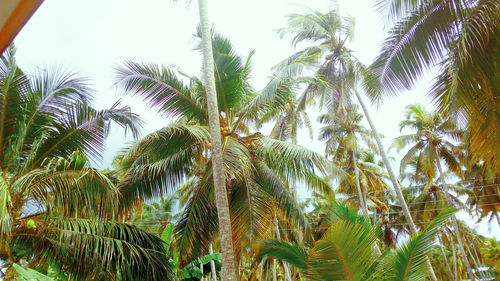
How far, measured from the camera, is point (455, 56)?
21.3 ft

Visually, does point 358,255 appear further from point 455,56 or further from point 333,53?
point 333,53

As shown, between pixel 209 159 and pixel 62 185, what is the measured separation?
459 centimetres

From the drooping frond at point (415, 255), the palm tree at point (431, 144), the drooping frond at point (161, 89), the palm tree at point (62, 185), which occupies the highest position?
the palm tree at point (431, 144)

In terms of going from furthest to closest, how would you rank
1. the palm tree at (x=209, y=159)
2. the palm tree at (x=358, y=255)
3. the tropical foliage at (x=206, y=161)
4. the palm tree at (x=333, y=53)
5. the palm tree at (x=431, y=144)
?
the palm tree at (x=431, y=144)
the palm tree at (x=333, y=53)
the palm tree at (x=209, y=159)
the tropical foliage at (x=206, y=161)
the palm tree at (x=358, y=255)

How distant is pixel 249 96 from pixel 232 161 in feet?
9.53

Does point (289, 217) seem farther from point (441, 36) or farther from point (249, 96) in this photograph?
point (441, 36)

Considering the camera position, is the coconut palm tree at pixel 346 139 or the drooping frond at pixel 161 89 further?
the coconut palm tree at pixel 346 139

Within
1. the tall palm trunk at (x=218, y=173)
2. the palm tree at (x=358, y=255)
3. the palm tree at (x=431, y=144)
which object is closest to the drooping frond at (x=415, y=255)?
the palm tree at (x=358, y=255)

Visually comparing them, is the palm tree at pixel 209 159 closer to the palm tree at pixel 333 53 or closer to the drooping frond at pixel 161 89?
the drooping frond at pixel 161 89

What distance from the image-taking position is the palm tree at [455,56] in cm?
625

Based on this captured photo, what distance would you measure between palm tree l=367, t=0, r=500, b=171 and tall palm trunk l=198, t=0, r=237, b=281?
11.4 ft

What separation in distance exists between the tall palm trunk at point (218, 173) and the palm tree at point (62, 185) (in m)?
1.32

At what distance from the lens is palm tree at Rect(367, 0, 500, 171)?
20.5 feet

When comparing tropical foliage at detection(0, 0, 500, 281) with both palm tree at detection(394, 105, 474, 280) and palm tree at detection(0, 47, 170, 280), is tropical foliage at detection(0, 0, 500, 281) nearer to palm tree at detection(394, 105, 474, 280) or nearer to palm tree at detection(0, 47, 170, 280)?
palm tree at detection(0, 47, 170, 280)
